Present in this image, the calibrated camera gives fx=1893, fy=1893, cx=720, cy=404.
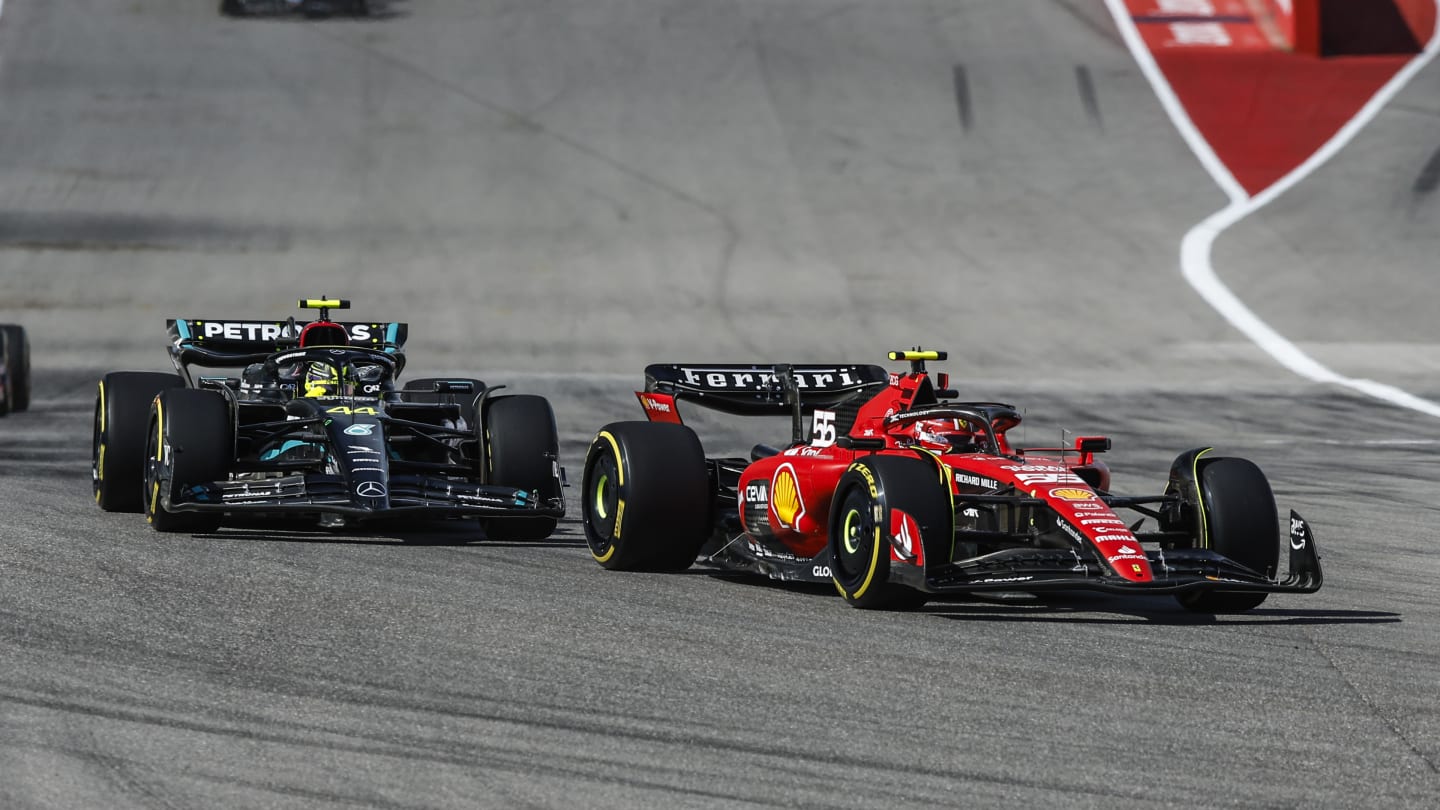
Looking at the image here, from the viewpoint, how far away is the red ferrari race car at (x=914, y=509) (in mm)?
10016

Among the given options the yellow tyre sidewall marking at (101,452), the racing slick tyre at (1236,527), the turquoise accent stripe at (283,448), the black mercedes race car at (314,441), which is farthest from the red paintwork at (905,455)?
the yellow tyre sidewall marking at (101,452)

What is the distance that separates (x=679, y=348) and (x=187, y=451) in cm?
1905

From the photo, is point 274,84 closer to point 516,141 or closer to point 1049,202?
point 516,141

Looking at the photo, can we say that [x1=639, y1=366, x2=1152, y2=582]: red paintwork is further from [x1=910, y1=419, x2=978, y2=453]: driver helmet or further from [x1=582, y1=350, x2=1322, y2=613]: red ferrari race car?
[x1=910, y1=419, x2=978, y2=453]: driver helmet

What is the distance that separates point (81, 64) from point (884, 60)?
19077 mm

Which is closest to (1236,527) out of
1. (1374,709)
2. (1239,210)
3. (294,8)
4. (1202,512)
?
(1202,512)

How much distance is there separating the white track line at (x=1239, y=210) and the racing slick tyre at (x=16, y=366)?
64.7ft

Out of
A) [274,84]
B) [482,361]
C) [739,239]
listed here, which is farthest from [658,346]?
[274,84]

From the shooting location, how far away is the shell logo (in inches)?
461

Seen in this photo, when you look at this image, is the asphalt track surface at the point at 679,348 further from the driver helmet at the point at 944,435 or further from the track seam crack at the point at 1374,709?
the driver helmet at the point at 944,435

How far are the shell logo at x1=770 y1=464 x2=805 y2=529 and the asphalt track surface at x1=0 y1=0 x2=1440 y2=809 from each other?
0.48m

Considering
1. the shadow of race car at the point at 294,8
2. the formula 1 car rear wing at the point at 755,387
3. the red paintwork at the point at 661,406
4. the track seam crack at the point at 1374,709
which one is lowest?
the track seam crack at the point at 1374,709

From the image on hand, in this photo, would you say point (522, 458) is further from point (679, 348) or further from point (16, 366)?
point (679, 348)

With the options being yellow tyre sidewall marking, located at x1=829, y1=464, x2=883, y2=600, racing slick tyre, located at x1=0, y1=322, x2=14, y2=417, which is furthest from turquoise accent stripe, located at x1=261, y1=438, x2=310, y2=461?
racing slick tyre, located at x1=0, y1=322, x2=14, y2=417
